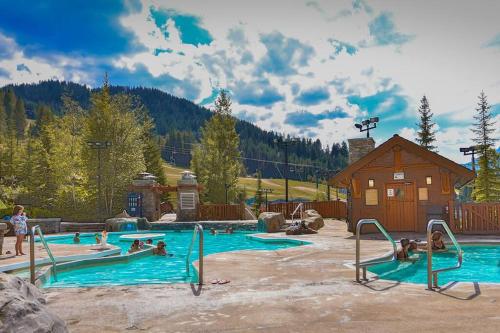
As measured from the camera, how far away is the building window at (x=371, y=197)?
784 inches

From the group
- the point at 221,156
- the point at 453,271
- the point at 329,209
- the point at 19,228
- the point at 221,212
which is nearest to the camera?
the point at 453,271

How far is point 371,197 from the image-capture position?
2002 centimetres

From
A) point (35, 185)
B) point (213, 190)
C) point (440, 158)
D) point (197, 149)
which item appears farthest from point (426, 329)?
point (197, 149)

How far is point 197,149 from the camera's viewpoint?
5956cm

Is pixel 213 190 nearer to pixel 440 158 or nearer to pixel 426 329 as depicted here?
pixel 440 158

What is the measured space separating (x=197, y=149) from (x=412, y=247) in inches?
1946

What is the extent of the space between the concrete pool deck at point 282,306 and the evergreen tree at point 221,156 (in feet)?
123

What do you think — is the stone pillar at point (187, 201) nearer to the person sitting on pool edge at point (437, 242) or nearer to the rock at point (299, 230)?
the rock at point (299, 230)

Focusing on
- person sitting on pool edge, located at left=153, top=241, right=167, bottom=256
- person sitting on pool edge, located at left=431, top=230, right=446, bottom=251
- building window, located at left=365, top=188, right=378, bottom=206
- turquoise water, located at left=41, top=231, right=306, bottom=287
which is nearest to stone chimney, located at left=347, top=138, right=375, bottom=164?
building window, located at left=365, top=188, right=378, bottom=206

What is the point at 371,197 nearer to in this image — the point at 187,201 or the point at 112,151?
the point at 187,201

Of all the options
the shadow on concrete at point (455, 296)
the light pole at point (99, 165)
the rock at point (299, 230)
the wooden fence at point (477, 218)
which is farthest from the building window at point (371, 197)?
the light pole at point (99, 165)

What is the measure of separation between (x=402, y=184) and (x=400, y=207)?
3.85 ft

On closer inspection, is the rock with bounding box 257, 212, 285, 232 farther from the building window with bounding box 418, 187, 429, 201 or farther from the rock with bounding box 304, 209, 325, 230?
the building window with bounding box 418, 187, 429, 201

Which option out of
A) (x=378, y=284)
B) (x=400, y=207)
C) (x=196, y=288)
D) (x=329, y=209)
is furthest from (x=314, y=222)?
(x=196, y=288)
